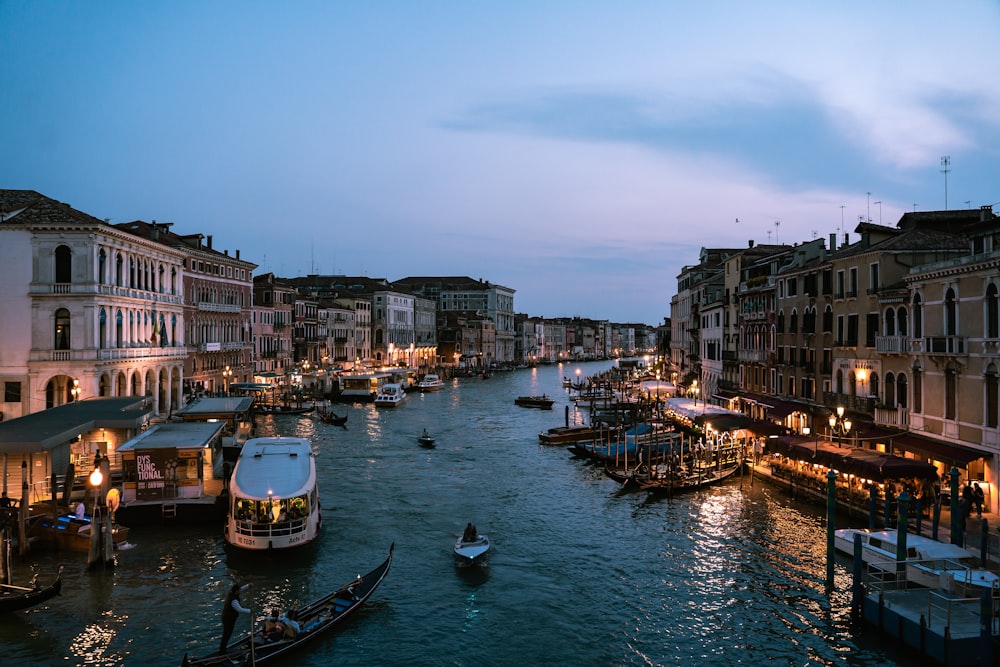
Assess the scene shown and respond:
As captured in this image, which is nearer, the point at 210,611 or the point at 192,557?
the point at 210,611

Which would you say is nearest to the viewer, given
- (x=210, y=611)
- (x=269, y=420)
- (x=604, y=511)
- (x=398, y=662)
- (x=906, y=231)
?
(x=398, y=662)

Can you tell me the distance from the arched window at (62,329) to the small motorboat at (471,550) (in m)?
20.6

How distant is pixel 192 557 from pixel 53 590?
14.3ft

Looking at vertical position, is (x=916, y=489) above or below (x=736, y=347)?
below

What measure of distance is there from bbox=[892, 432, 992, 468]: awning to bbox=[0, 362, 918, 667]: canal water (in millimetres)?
3257

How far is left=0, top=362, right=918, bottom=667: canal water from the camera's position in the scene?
14250 millimetres

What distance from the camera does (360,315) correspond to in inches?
3410

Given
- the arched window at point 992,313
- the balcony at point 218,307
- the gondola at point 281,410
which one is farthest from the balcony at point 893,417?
the balcony at point 218,307

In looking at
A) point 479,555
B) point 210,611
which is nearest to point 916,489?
point 479,555

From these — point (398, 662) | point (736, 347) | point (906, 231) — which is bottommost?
point (398, 662)

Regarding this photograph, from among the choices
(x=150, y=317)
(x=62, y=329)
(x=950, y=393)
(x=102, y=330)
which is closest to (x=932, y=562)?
(x=950, y=393)

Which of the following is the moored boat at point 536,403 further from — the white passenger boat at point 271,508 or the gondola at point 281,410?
Result: the white passenger boat at point 271,508

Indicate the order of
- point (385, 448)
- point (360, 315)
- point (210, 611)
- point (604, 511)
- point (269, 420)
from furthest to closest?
point (360, 315) → point (269, 420) → point (385, 448) → point (604, 511) → point (210, 611)

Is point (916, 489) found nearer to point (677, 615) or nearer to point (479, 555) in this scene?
point (677, 615)
